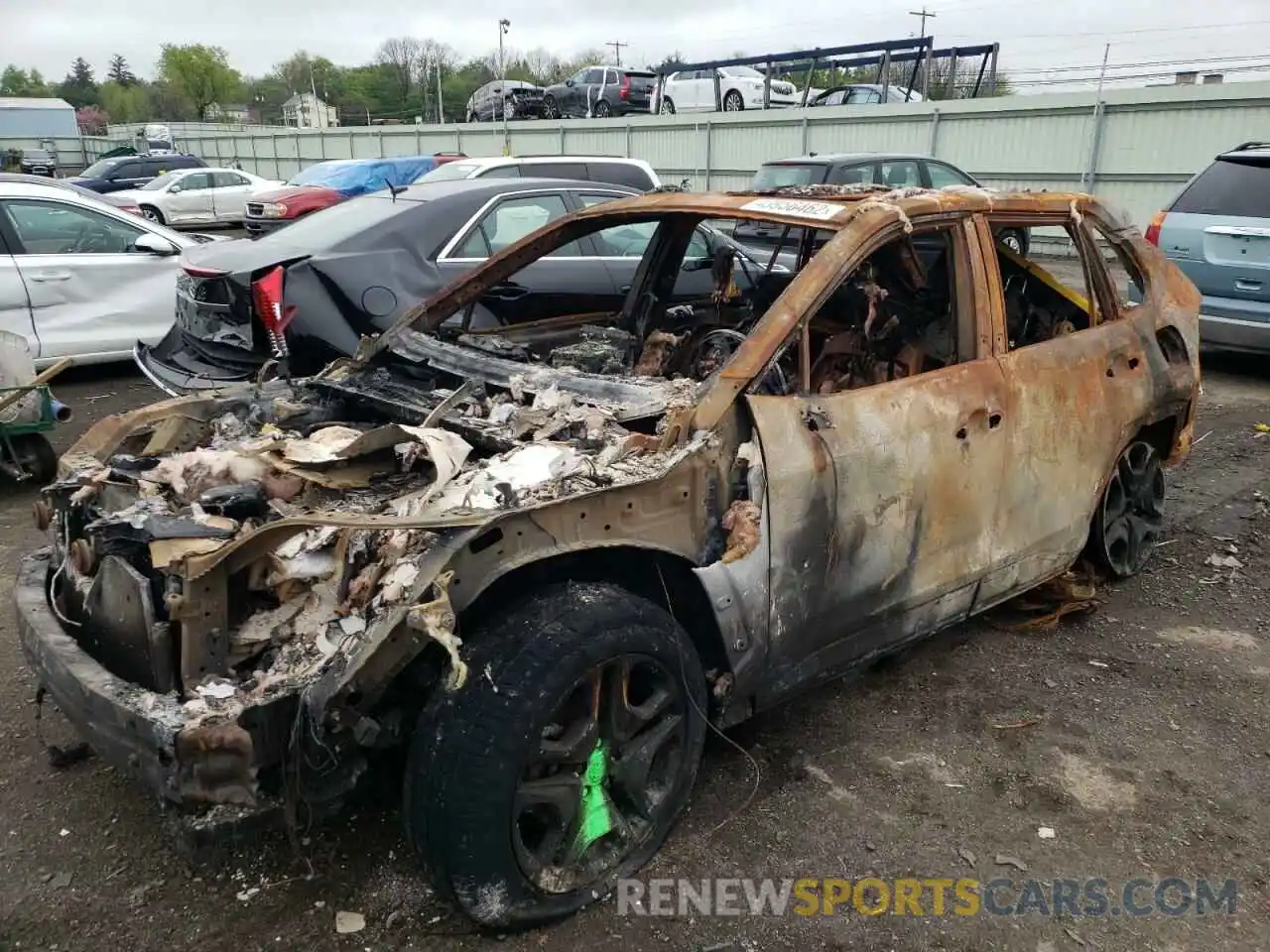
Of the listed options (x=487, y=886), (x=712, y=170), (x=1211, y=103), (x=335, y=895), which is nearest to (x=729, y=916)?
(x=487, y=886)

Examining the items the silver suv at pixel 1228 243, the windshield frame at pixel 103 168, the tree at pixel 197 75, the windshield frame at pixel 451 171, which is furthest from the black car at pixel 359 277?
the tree at pixel 197 75

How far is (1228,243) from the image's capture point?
748 cm

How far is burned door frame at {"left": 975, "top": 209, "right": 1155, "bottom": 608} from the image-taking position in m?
3.37

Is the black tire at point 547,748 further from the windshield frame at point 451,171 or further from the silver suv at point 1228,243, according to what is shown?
the windshield frame at point 451,171

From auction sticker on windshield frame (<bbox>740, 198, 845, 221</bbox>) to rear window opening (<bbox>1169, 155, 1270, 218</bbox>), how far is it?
5810 millimetres

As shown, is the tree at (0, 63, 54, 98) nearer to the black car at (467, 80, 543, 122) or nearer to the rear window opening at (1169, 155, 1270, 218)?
the black car at (467, 80, 543, 122)

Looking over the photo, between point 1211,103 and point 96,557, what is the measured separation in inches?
648

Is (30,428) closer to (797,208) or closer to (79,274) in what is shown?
(79,274)

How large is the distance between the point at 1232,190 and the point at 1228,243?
0.48 m

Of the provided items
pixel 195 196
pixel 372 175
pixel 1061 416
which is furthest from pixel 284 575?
pixel 195 196

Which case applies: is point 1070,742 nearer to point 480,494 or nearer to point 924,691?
point 924,691

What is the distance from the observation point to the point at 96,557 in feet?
8.50

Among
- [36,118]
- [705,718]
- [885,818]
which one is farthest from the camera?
[36,118]

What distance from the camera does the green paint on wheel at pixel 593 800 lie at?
8.18 ft
